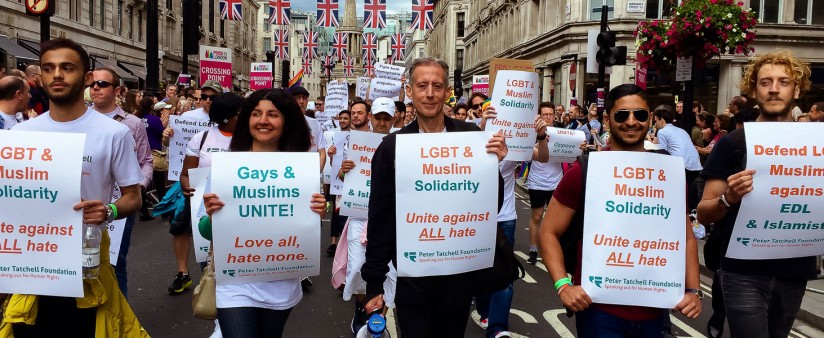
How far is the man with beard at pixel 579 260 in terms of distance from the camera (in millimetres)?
3121

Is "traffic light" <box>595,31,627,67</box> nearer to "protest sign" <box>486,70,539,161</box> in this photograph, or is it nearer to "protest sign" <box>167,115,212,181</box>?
"protest sign" <box>486,70,539,161</box>

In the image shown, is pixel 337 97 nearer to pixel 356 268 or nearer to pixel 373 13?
pixel 356 268

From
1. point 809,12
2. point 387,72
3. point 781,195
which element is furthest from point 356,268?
point 809,12

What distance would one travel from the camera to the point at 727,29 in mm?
11812

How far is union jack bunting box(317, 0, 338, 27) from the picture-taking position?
1149 inches

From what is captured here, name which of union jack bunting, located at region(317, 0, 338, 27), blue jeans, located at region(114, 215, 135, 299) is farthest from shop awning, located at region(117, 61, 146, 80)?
blue jeans, located at region(114, 215, 135, 299)

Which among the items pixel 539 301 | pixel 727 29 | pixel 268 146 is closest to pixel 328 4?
pixel 727 29

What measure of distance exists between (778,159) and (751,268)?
57cm

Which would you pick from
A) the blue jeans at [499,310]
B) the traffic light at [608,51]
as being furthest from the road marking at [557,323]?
the traffic light at [608,51]

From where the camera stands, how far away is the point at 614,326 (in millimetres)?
3123

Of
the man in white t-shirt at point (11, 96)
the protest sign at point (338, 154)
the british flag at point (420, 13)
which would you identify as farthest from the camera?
the british flag at point (420, 13)

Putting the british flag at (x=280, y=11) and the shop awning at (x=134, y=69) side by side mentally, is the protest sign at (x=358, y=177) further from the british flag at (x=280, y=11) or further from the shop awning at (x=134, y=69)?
the shop awning at (x=134, y=69)

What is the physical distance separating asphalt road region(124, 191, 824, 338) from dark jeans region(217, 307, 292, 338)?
2235 millimetres

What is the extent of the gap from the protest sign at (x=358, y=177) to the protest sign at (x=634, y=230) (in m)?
3.31
